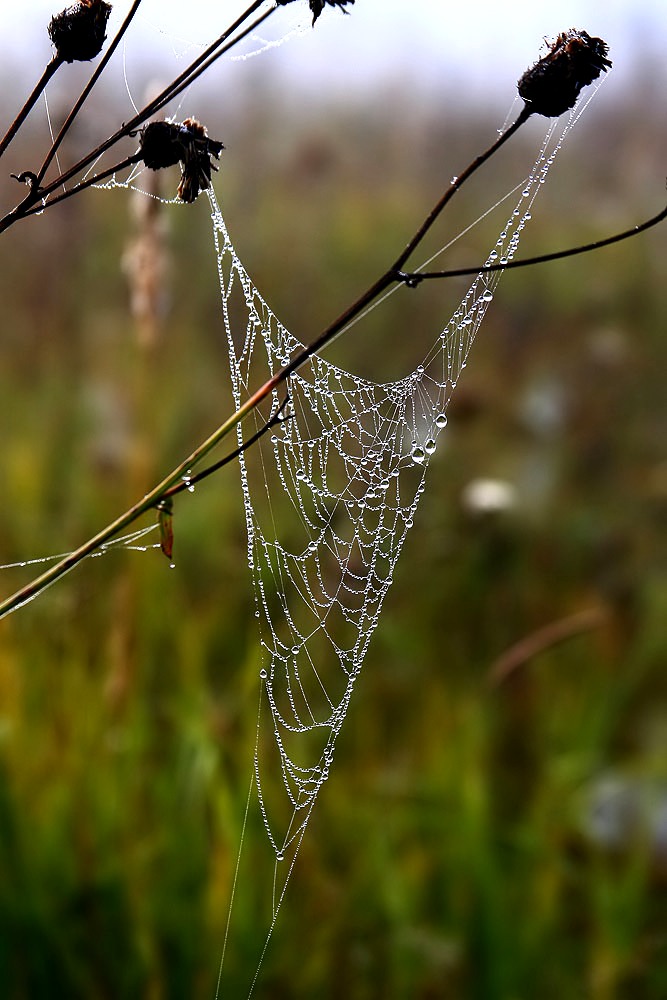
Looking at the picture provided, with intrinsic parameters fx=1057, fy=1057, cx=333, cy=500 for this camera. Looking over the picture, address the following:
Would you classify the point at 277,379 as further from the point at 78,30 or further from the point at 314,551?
the point at 314,551

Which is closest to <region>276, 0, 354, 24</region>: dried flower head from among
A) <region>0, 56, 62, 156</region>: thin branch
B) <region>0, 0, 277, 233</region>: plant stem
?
<region>0, 0, 277, 233</region>: plant stem

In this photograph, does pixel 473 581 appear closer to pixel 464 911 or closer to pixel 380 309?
pixel 464 911

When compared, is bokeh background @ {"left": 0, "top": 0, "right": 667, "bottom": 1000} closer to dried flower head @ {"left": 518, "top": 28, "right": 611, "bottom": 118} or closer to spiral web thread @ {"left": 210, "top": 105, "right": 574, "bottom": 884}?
spiral web thread @ {"left": 210, "top": 105, "right": 574, "bottom": 884}

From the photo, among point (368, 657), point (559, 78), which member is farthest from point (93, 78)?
point (368, 657)

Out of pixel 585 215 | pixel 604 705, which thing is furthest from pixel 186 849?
pixel 585 215

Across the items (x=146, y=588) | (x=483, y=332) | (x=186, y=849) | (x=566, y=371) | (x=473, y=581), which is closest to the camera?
(x=186, y=849)

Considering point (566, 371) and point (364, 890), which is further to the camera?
point (566, 371)
